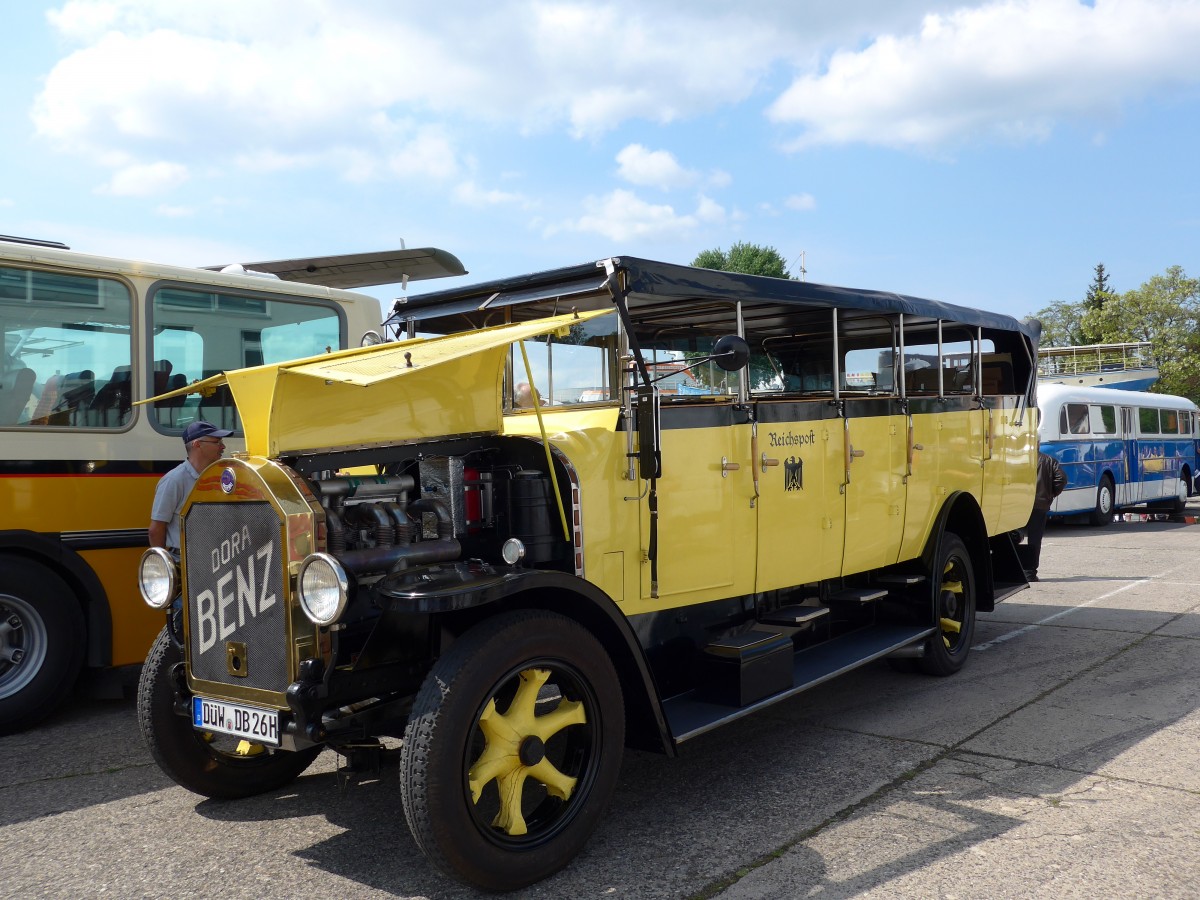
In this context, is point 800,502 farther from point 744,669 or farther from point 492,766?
point 492,766

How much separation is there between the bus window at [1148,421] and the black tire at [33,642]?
20.4m

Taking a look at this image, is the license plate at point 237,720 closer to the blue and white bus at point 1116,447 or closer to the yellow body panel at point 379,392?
the yellow body panel at point 379,392

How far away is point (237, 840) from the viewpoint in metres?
3.89

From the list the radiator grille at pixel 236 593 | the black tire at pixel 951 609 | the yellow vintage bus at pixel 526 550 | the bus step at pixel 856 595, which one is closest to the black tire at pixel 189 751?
the yellow vintage bus at pixel 526 550

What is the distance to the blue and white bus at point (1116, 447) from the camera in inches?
681

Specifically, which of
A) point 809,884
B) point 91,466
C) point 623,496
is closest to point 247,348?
point 91,466

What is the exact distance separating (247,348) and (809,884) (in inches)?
216

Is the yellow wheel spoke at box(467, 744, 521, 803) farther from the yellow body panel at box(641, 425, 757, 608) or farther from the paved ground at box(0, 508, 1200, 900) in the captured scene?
the yellow body panel at box(641, 425, 757, 608)

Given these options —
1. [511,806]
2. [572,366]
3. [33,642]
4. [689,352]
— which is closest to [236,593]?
[511,806]

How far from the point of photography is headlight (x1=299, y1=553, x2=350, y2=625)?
10.6 feet

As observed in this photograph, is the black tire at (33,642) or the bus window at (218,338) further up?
the bus window at (218,338)

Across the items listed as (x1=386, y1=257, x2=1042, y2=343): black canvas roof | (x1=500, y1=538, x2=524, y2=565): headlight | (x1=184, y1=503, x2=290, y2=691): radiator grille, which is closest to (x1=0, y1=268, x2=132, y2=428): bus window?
(x1=386, y1=257, x2=1042, y2=343): black canvas roof

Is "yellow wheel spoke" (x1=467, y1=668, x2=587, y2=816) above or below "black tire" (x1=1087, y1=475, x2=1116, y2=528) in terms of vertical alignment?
above

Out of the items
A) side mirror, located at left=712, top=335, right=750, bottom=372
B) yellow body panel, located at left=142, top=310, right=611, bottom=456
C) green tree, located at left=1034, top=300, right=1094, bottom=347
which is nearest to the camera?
yellow body panel, located at left=142, top=310, right=611, bottom=456
